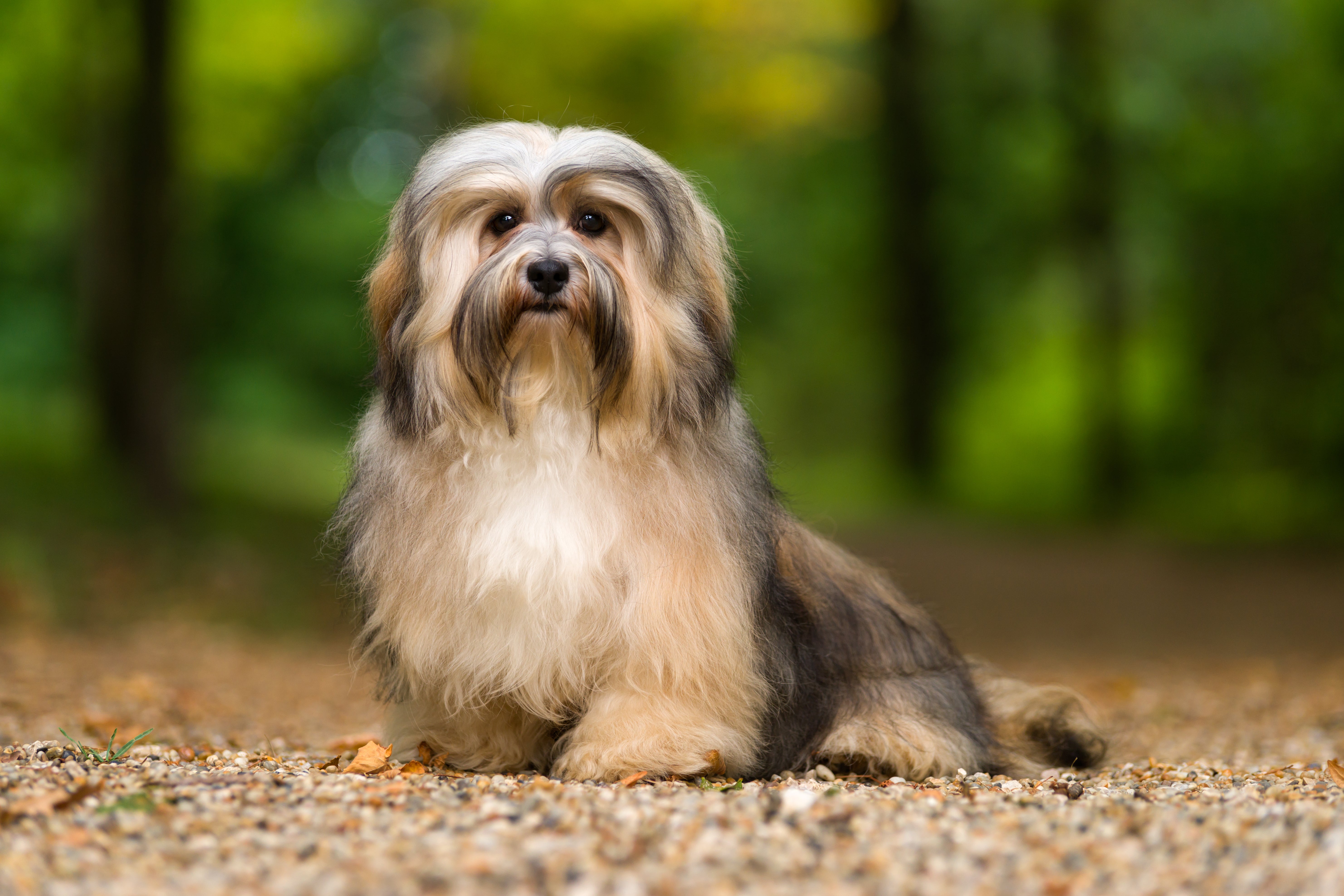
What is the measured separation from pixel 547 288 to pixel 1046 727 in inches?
99.2

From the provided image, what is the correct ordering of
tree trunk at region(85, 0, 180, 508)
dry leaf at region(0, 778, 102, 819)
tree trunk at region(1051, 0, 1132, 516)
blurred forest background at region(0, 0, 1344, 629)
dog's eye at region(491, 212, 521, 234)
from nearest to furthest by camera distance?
dry leaf at region(0, 778, 102, 819) → dog's eye at region(491, 212, 521, 234) → tree trunk at region(85, 0, 180, 508) → blurred forest background at region(0, 0, 1344, 629) → tree trunk at region(1051, 0, 1132, 516)

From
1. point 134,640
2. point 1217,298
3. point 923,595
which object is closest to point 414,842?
point 134,640

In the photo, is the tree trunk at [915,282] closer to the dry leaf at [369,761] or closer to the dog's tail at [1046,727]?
the dog's tail at [1046,727]

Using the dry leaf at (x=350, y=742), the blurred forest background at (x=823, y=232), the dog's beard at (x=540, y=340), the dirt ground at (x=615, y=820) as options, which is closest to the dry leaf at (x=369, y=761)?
the dirt ground at (x=615, y=820)

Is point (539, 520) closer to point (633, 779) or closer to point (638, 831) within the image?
point (633, 779)

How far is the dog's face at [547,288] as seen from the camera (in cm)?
410

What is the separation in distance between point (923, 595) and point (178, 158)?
7.63 meters

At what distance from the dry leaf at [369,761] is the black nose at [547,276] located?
4.99 ft

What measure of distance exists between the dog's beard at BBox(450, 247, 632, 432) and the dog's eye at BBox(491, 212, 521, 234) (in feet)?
0.70

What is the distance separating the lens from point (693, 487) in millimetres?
4242

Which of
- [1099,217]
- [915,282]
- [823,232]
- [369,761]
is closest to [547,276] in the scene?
[369,761]

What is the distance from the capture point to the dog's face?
13.4 feet

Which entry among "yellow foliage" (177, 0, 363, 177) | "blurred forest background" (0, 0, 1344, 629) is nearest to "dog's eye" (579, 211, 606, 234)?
"blurred forest background" (0, 0, 1344, 629)

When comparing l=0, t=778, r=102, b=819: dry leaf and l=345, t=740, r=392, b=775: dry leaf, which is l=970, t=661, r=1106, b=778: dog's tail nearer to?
l=345, t=740, r=392, b=775: dry leaf
